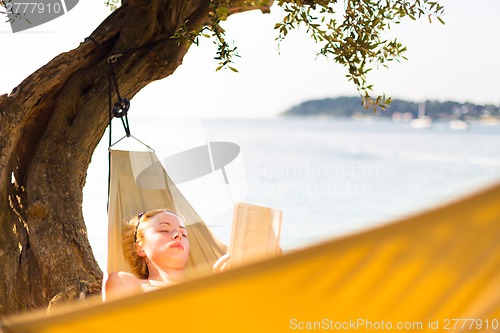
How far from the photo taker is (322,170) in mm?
22938

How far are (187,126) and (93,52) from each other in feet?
63.5

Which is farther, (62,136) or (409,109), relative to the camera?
(409,109)

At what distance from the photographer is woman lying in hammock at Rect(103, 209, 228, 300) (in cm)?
281

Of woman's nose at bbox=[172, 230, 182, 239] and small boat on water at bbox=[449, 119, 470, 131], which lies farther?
small boat on water at bbox=[449, 119, 470, 131]

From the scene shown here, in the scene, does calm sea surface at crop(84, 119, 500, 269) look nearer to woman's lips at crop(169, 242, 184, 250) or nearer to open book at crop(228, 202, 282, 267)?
woman's lips at crop(169, 242, 184, 250)

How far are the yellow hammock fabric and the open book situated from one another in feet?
2.05

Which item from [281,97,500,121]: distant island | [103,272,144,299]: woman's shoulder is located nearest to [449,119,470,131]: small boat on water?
[281,97,500,121]: distant island

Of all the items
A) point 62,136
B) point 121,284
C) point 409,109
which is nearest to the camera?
point 121,284

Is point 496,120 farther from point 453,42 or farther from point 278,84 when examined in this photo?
point 278,84

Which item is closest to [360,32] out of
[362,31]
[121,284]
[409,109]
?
[362,31]

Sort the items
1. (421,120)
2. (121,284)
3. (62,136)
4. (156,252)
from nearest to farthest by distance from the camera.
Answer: (121,284) → (156,252) → (62,136) → (421,120)

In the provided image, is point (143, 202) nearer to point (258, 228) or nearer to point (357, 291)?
point (258, 228)

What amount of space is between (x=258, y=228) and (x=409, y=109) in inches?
990

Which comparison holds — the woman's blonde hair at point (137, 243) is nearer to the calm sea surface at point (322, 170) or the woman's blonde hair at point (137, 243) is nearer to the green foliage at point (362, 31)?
the green foliage at point (362, 31)
